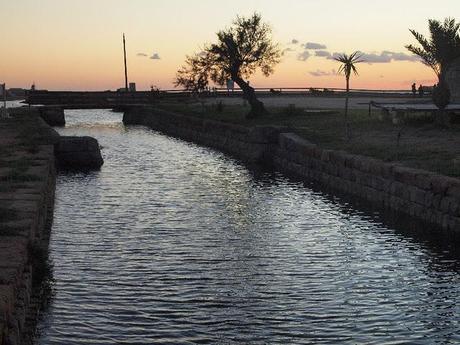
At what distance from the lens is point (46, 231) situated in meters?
16.3

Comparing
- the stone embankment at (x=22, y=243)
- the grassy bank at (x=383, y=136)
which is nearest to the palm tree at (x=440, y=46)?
the grassy bank at (x=383, y=136)

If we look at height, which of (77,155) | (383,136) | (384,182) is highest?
(383,136)

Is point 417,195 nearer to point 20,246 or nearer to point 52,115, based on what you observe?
point 20,246

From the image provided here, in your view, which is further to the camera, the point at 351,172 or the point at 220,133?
the point at 220,133

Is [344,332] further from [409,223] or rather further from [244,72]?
[244,72]

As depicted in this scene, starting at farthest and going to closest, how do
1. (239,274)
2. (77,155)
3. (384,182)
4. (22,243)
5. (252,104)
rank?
(252,104) < (77,155) < (384,182) < (239,274) < (22,243)

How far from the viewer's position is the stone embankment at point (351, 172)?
16844mm

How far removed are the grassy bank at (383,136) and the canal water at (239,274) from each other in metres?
2.54

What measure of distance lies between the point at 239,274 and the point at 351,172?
1079 cm

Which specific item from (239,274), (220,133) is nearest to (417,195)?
(239,274)

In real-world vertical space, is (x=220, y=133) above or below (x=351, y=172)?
below

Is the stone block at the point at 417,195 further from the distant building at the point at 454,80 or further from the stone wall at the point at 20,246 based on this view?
the distant building at the point at 454,80

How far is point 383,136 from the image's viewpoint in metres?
29.7

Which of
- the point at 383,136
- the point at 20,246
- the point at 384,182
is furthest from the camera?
the point at 383,136
